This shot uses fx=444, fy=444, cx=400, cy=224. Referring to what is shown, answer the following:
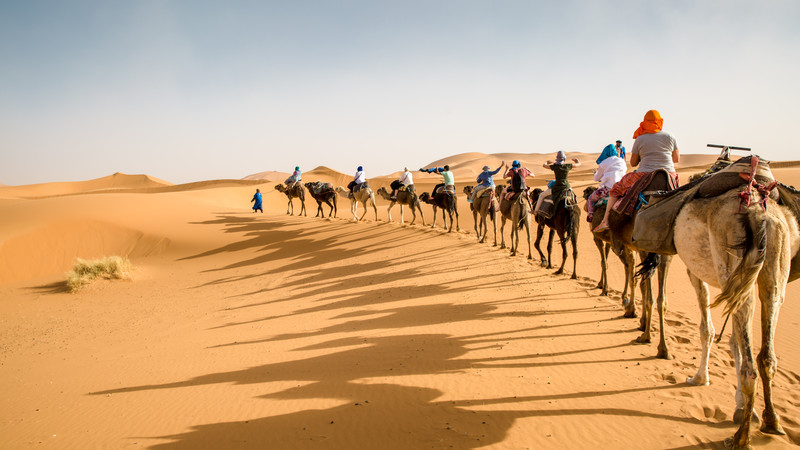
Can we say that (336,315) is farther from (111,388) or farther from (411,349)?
(111,388)

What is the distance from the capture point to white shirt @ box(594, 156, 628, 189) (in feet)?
28.0

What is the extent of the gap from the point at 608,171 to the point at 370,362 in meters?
5.82

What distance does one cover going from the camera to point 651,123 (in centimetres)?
655

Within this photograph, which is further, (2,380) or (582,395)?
(2,380)

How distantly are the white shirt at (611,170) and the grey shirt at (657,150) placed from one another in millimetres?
1979

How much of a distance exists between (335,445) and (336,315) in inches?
215

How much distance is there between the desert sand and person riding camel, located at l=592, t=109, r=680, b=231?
2.59m

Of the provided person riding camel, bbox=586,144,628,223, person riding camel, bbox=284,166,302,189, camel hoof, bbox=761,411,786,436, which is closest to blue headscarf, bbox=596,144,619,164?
person riding camel, bbox=586,144,628,223

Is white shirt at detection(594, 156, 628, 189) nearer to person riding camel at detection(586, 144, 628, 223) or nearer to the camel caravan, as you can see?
person riding camel at detection(586, 144, 628, 223)

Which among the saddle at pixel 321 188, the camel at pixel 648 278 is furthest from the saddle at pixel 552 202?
the saddle at pixel 321 188

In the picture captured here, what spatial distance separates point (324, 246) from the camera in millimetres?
19422

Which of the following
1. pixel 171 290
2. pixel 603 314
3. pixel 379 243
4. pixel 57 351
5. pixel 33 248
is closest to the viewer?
pixel 603 314

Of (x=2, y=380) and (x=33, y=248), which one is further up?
(x=33, y=248)

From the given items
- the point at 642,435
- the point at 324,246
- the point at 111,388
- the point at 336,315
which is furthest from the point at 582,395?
the point at 324,246
